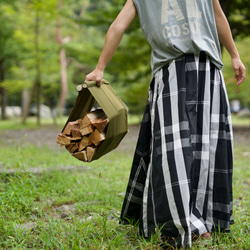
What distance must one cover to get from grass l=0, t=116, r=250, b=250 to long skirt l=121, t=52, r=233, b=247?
143mm

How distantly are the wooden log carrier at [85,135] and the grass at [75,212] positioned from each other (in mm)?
453

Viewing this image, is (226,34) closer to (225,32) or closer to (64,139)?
(225,32)

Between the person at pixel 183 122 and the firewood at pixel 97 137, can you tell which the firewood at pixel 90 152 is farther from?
the person at pixel 183 122

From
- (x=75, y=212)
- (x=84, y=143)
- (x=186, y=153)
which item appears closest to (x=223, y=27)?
(x=186, y=153)

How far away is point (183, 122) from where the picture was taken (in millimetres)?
1737

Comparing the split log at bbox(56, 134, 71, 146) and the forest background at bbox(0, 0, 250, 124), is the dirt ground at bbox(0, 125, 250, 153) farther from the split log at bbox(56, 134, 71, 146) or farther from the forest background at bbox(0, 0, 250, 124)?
the split log at bbox(56, 134, 71, 146)

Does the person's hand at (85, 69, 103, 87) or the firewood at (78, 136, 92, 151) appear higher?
the person's hand at (85, 69, 103, 87)

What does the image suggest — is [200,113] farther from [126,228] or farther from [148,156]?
[126,228]

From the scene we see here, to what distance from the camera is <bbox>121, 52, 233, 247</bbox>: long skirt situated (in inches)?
66.8

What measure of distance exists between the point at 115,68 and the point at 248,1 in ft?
13.5

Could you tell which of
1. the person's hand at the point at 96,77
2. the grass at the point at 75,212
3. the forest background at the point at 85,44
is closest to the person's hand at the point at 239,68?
the person's hand at the point at 96,77

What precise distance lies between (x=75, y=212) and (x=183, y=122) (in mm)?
1188

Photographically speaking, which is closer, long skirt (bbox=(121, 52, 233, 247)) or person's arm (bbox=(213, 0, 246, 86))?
long skirt (bbox=(121, 52, 233, 247))

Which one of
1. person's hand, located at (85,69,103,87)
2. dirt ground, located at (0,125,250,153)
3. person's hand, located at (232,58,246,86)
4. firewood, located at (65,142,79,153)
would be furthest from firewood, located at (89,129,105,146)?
dirt ground, located at (0,125,250,153)
